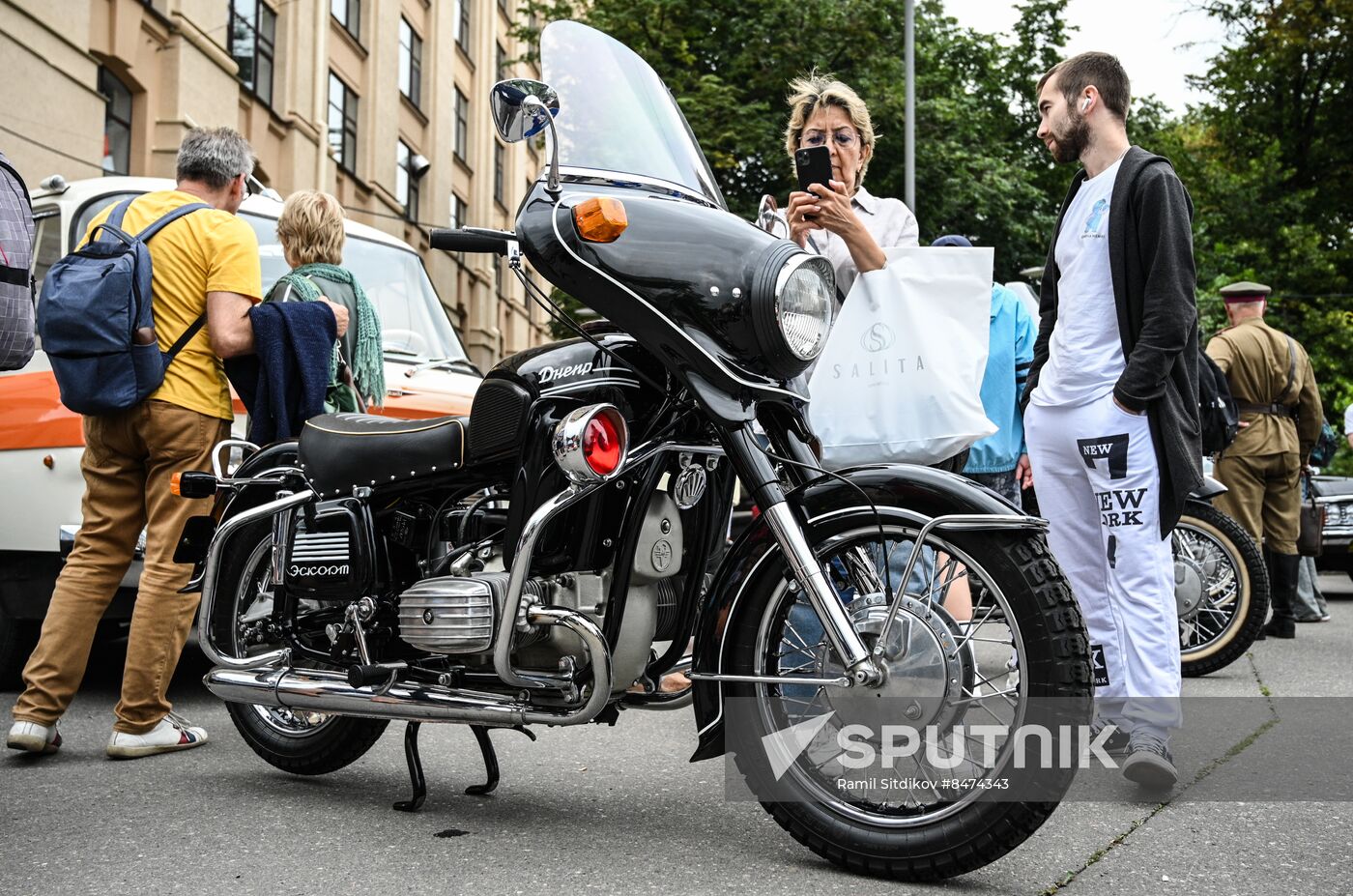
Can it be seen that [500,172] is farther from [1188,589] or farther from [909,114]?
[1188,589]

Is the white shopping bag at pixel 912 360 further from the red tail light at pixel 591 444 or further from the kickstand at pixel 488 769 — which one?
the kickstand at pixel 488 769

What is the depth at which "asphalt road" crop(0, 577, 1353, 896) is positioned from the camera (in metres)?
2.93

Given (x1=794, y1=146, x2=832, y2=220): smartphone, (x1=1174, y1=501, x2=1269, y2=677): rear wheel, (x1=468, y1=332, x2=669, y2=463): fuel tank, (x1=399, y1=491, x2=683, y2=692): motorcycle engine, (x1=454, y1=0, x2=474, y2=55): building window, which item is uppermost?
(x1=454, y1=0, x2=474, y2=55): building window

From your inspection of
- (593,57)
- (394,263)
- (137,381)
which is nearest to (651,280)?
(593,57)

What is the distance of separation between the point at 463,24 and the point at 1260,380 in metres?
26.6

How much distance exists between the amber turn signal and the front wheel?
0.82 metres

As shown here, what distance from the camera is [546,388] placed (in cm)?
325

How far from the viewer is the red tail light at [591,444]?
120 inches

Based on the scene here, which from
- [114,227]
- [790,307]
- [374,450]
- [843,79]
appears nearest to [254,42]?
[843,79]

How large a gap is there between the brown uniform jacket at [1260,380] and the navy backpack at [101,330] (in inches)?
234

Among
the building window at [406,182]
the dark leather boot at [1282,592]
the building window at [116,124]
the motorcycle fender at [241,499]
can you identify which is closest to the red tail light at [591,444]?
the motorcycle fender at [241,499]

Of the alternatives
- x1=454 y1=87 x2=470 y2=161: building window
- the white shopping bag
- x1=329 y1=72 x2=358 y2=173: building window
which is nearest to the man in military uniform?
the white shopping bag

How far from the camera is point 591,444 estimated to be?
10.0ft

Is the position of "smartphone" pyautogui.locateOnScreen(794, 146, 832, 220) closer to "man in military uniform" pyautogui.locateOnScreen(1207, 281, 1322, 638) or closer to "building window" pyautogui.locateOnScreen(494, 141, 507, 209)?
"man in military uniform" pyautogui.locateOnScreen(1207, 281, 1322, 638)
